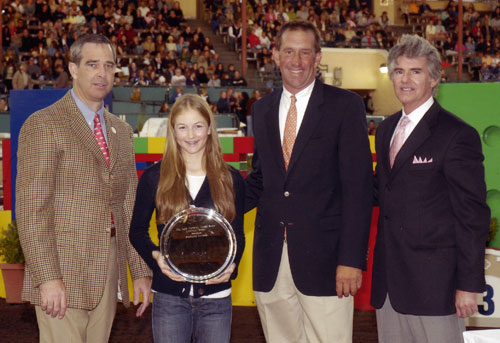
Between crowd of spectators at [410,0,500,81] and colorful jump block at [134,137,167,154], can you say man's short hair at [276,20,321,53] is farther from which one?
crowd of spectators at [410,0,500,81]

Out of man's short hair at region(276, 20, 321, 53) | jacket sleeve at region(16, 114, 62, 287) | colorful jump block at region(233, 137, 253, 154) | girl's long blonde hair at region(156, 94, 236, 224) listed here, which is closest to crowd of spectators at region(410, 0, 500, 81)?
colorful jump block at region(233, 137, 253, 154)

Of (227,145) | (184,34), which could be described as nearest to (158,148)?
(227,145)

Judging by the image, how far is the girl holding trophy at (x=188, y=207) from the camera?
2617mm

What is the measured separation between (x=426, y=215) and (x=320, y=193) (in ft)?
1.38

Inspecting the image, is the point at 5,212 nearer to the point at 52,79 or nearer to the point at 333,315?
the point at 333,315

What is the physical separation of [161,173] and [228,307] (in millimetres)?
590

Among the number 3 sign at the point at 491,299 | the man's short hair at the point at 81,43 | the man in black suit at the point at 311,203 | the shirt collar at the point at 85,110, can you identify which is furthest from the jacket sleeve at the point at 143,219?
the number 3 sign at the point at 491,299

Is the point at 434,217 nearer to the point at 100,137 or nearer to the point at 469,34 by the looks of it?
the point at 100,137

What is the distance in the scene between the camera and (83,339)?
2758 millimetres

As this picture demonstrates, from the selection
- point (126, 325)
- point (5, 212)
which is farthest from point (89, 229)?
point (5, 212)

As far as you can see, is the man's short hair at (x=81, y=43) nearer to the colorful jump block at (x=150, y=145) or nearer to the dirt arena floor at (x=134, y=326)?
the dirt arena floor at (x=134, y=326)

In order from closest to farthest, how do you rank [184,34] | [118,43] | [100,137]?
[100,137]
[118,43]
[184,34]

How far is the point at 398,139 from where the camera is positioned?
272cm

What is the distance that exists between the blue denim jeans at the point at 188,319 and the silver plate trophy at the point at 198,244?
0.40ft
